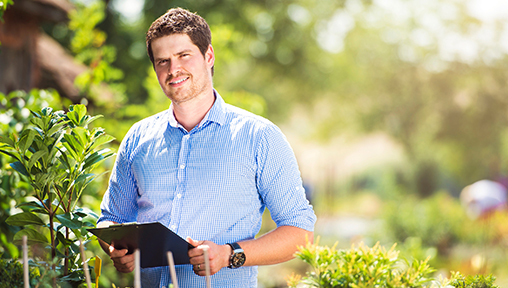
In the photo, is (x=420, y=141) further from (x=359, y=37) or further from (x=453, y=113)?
(x=359, y=37)

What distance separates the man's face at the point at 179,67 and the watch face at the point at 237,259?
0.61 metres

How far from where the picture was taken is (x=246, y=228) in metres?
1.68

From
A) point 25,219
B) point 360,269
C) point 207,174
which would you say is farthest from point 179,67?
point 360,269

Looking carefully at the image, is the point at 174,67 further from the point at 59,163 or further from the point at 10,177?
the point at 10,177

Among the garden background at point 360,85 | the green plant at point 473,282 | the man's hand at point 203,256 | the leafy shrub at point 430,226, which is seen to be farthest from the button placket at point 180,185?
the leafy shrub at point 430,226

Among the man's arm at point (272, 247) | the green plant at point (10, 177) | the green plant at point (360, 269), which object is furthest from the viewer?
the green plant at point (10, 177)

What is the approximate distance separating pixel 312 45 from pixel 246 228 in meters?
11.0

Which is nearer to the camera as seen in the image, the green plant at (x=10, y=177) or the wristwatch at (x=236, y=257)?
the wristwatch at (x=236, y=257)

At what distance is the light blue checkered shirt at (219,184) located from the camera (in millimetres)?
1649

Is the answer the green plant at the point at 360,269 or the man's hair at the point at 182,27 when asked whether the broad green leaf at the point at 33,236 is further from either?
the green plant at the point at 360,269

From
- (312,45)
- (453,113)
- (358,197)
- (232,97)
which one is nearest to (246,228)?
(232,97)

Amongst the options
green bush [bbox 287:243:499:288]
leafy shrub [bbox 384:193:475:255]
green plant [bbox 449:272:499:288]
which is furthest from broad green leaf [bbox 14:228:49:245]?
leafy shrub [bbox 384:193:475:255]

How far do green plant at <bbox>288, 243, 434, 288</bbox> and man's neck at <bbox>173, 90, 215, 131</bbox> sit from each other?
0.72 meters

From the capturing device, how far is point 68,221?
65.0 inches
